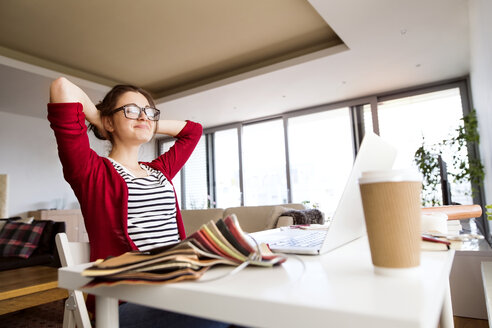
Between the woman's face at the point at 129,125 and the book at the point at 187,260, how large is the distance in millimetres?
498

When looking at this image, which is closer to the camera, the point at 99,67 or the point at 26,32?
the point at 26,32

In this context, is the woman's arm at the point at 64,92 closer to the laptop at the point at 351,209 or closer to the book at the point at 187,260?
the book at the point at 187,260

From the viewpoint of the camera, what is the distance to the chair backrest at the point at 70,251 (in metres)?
0.69

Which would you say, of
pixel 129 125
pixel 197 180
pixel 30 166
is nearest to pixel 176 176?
pixel 197 180

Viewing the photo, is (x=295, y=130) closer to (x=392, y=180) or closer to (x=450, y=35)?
(x=450, y=35)

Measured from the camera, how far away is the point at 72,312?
2.38 ft

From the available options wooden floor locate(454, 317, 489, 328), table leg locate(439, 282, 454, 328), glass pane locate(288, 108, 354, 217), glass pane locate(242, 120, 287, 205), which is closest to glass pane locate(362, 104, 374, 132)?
glass pane locate(288, 108, 354, 217)

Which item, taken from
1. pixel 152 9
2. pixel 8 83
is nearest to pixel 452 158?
pixel 152 9

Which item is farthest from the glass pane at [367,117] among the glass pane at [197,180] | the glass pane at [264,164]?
the glass pane at [197,180]

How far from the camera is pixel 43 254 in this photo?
312 centimetres

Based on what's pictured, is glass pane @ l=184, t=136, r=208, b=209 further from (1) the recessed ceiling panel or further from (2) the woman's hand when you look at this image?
(2) the woman's hand

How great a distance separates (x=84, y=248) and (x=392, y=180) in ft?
2.57

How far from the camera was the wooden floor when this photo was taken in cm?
191

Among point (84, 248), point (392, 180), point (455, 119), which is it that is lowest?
point (84, 248)
